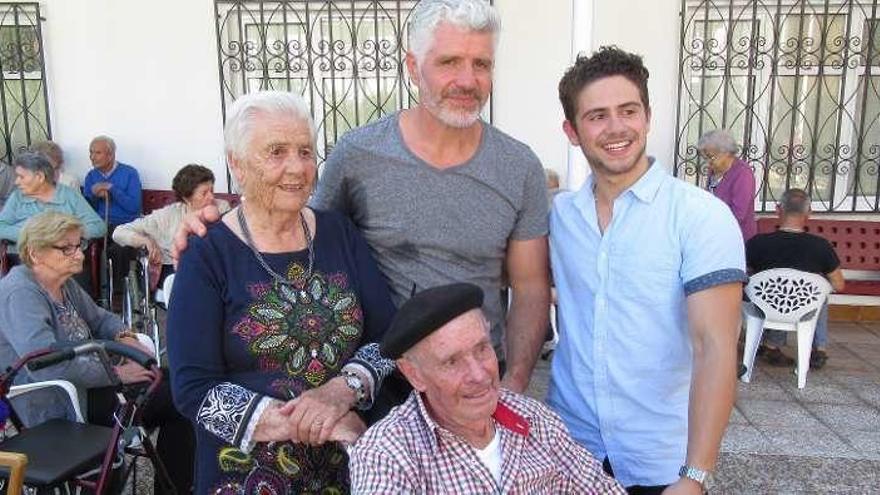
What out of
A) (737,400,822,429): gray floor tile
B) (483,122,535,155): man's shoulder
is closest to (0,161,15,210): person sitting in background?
(483,122,535,155): man's shoulder

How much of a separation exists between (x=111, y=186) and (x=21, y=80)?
1226 mm

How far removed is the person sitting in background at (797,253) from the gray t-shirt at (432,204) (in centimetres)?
357

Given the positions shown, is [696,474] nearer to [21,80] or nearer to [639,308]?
[639,308]

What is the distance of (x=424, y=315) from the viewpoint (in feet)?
4.73

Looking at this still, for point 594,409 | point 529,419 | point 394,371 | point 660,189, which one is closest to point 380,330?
point 394,371

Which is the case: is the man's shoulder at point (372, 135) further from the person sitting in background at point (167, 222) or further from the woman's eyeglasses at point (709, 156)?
the woman's eyeglasses at point (709, 156)

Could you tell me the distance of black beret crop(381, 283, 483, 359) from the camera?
1.44 metres

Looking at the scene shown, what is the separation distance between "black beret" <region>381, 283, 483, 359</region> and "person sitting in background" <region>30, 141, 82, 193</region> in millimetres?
5198

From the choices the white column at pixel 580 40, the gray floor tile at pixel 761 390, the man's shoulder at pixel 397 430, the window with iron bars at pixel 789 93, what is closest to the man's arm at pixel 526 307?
the man's shoulder at pixel 397 430

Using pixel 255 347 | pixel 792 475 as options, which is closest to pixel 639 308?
pixel 255 347

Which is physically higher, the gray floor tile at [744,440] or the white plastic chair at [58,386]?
the white plastic chair at [58,386]

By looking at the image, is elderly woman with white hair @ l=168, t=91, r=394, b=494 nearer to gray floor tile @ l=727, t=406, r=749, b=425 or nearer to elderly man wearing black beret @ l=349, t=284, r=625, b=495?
elderly man wearing black beret @ l=349, t=284, r=625, b=495

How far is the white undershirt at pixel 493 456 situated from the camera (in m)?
1.54

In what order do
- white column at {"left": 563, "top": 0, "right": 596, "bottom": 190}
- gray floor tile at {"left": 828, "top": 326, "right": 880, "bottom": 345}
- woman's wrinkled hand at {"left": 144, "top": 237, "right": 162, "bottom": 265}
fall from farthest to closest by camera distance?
gray floor tile at {"left": 828, "top": 326, "right": 880, "bottom": 345} < woman's wrinkled hand at {"left": 144, "top": 237, "right": 162, "bottom": 265} < white column at {"left": 563, "top": 0, "right": 596, "bottom": 190}
